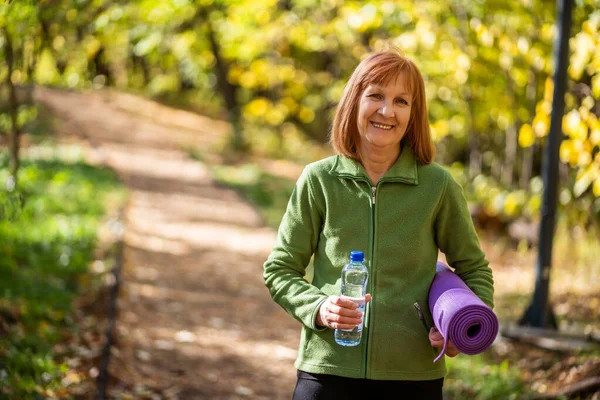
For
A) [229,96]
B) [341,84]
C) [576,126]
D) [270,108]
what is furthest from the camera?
[229,96]

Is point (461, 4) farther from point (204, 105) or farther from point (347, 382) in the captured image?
point (204, 105)

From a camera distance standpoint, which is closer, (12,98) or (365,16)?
(12,98)

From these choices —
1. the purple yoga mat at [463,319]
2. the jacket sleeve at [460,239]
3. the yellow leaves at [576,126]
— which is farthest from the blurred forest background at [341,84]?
the purple yoga mat at [463,319]

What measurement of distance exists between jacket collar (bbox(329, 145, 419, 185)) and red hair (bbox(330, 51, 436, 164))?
0.03m

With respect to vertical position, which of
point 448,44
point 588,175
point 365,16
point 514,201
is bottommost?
point 514,201

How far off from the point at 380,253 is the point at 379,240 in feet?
0.15

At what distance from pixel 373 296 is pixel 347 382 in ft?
1.00

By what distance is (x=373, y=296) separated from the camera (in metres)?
2.71

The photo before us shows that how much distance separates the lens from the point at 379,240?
2723 millimetres

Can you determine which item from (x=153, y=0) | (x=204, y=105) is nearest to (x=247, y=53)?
(x=153, y=0)

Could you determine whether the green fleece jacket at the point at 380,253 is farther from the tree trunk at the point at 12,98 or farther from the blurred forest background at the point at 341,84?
the tree trunk at the point at 12,98

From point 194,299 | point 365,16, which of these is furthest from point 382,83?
point 194,299

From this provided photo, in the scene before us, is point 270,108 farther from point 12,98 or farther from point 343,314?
point 343,314

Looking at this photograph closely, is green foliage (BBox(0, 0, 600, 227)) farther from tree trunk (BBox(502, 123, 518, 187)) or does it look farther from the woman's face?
the woman's face
